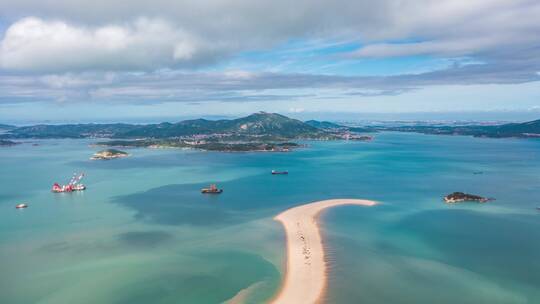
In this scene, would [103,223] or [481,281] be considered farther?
[103,223]

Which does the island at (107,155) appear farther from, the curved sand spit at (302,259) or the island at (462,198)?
the island at (462,198)

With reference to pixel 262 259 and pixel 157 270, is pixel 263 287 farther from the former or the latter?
pixel 157 270

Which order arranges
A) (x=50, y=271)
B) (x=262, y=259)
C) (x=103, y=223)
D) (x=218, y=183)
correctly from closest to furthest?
(x=50, y=271)
(x=262, y=259)
(x=103, y=223)
(x=218, y=183)

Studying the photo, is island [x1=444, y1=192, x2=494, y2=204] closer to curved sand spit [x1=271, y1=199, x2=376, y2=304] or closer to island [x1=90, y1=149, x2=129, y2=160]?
curved sand spit [x1=271, y1=199, x2=376, y2=304]

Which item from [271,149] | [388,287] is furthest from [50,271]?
[271,149]

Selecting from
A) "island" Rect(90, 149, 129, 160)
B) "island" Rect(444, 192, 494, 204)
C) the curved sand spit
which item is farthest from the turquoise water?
"island" Rect(90, 149, 129, 160)

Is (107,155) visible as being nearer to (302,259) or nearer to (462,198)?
(462,198)

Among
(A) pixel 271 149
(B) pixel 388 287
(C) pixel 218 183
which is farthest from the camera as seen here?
(A) pixel 271 149
